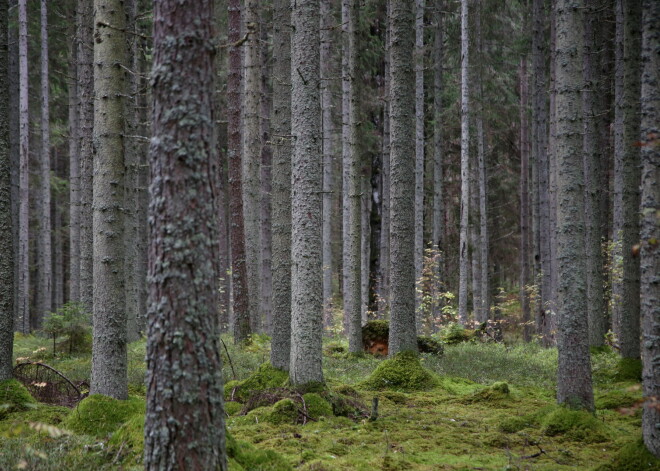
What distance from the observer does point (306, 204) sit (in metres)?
7.84

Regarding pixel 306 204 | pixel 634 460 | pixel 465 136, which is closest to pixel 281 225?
pixel 306 204

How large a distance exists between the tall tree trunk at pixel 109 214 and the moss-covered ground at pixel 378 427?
1.64ft

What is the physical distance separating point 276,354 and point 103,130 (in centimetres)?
440

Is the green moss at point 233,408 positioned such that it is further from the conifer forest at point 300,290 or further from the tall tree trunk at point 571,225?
the tall tree trunk at point 571,225

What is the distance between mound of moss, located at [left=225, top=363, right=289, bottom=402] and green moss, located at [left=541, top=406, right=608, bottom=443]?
387 centimetres

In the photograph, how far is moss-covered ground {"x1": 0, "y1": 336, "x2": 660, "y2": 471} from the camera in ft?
17.7

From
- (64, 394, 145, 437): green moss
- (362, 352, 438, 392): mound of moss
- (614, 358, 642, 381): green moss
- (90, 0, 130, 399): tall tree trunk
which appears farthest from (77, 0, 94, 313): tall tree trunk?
(614, 358, 642, 381): green moss

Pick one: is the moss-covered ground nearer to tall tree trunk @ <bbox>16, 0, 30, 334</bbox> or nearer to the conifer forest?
the conifer forest

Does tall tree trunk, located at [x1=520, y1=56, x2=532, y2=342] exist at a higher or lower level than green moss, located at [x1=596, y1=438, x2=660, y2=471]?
higher

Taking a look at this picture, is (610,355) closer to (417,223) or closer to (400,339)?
(400,339)

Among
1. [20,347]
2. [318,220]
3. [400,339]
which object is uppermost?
[318,220]

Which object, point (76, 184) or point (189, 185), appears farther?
point (76, 184)

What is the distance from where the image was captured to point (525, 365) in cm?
1298

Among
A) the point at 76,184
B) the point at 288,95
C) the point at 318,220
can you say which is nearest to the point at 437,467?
the point at 318,220
